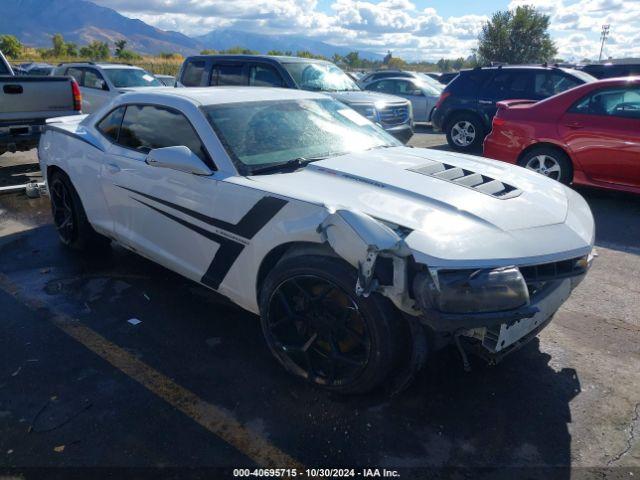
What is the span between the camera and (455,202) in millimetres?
2691

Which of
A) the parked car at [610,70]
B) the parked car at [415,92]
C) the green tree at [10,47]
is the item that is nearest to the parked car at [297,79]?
the parked car at [415,92]

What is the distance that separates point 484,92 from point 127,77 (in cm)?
818

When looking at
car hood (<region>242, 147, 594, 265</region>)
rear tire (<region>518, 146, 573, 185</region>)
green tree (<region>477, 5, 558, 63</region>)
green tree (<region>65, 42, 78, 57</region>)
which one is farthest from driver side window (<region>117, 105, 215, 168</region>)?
green tree (<region>65, 42, 78, 57</region>)

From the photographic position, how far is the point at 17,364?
3.11 m

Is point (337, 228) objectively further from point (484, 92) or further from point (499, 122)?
point (484, 92)

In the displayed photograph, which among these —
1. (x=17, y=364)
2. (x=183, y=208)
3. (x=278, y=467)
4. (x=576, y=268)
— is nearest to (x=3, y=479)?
(x=17, y=364)

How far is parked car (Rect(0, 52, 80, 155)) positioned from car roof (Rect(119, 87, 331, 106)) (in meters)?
4.12

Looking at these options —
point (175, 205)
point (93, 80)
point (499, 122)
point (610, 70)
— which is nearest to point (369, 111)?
point (499, 122)

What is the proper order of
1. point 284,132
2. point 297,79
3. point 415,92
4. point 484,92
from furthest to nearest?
point 415,92
point 484,92
point 297,79
point 284,132

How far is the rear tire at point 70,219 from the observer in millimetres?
4642

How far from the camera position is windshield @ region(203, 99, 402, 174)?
3285 millimetres

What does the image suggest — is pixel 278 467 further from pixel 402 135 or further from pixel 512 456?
pixel 402 135

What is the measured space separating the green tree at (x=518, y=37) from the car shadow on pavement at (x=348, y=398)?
45042mm

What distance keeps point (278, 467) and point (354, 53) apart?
7609cm
